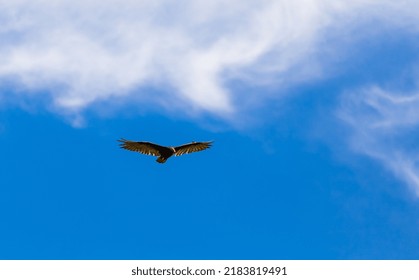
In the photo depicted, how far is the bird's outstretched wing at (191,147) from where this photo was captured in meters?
92.9

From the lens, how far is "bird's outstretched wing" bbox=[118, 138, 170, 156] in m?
91.1

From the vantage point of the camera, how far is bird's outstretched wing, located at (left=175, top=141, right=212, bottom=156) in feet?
305

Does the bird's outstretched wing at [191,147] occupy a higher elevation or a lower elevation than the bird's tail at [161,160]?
higher

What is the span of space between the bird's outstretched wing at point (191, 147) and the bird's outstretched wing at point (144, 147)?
167cm

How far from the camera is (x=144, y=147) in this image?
91.8 meters

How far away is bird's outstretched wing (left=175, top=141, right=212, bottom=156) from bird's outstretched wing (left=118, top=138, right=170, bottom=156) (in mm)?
1672

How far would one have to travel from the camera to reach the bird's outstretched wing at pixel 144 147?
9112 cm

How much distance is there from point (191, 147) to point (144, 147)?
14.2 feet

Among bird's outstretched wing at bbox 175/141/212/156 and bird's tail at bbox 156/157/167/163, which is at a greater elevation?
bird's outstretched wing at bbox 175/141/212/156
